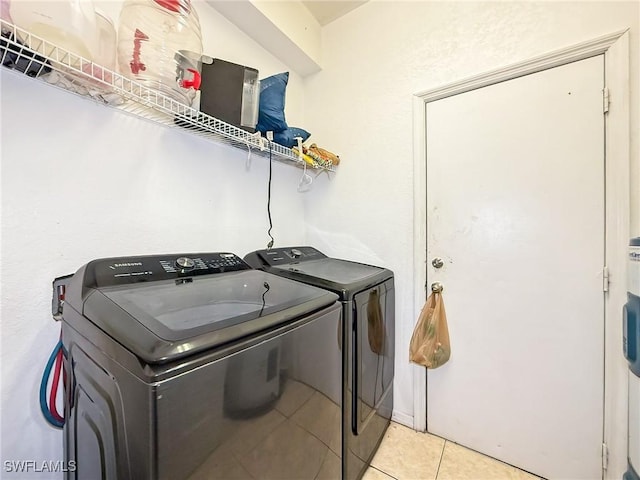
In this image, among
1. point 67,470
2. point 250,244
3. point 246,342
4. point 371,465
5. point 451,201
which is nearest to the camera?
point 246,342

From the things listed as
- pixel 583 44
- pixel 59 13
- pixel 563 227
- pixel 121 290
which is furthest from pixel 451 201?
pixel 59 13

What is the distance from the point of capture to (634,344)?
3.42ft

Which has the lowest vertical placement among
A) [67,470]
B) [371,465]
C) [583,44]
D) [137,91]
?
[371,465]

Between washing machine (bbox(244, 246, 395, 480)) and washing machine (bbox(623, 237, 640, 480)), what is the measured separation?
100cm

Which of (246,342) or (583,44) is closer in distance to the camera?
(246,342)

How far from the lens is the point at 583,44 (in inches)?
51.7

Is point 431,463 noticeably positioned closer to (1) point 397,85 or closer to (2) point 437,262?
(2) point 437,262

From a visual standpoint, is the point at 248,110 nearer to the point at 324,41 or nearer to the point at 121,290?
the point at 121,290

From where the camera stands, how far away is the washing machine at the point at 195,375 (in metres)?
0.57

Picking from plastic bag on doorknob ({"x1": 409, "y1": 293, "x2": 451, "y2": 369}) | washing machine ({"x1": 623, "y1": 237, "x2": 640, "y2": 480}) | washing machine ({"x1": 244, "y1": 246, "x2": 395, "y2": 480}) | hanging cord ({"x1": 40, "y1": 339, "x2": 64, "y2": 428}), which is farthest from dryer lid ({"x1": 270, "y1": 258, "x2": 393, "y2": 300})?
washing machine ({"x1": 623, "y1": 237, "x2": 640, "y2": 480})

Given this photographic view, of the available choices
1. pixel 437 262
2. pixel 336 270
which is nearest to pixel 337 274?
pixel 336 270

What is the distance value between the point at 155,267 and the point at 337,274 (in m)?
0.87

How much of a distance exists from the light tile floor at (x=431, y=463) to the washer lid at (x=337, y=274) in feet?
3.36

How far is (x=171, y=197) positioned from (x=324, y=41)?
1778 mm
